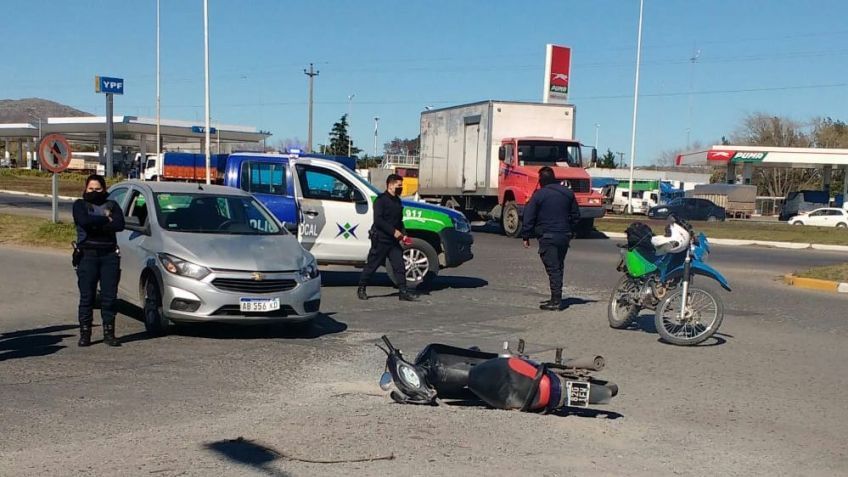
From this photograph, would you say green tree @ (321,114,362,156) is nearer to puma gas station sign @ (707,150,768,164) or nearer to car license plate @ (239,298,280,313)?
puma gas station sign @ (707,150,768,164)

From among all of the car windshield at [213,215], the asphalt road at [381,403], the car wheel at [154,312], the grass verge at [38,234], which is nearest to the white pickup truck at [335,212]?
the asphalt road at [381,403]

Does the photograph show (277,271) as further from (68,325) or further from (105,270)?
(68,325)

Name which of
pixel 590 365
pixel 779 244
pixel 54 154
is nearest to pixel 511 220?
pixel 779 244

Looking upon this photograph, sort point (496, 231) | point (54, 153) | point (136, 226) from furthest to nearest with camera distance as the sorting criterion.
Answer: point (496, 231)
point (54, 153)
point (136, 226)

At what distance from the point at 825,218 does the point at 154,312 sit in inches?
1480

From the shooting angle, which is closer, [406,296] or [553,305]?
[553,305]

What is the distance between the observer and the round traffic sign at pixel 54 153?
1633cm

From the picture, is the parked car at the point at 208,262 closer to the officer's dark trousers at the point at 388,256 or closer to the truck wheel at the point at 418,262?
the officer's dark trousers at the point at 388,256

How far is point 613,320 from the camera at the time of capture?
33.4ft

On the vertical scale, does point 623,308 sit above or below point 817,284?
above

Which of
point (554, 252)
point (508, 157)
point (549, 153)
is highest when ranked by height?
point (549, 153)

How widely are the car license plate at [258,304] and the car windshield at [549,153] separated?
1711cm

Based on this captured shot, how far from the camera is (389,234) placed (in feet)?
38.6

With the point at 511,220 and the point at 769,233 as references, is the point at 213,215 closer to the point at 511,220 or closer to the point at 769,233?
the point at 511,220
